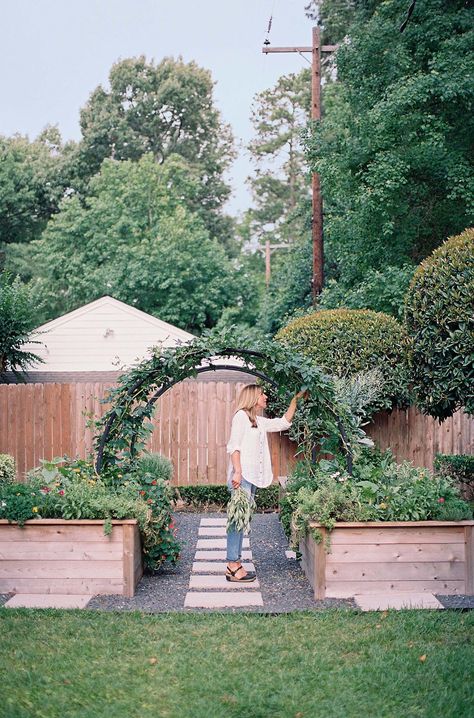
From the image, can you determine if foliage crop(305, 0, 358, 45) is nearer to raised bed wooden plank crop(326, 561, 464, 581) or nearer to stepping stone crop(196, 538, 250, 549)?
stepping stone crop(196, 538, 250, 549)

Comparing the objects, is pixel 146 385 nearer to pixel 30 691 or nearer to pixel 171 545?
pixel 171 545

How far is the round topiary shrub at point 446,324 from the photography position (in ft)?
30.2

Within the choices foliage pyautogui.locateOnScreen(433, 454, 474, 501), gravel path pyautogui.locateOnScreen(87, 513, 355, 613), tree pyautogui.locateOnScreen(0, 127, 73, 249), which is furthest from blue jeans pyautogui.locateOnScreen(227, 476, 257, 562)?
tree pyautogui.locateOnScreen(0, 127, 73, 249)

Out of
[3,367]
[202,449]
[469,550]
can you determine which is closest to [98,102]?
[3,367]

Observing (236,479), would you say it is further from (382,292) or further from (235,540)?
(382,292)

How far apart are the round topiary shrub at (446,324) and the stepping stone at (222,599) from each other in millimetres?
3359

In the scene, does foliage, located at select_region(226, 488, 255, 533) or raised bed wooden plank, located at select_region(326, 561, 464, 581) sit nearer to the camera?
raised bed wooden plank, located at select_region(326, 561, 464, 581)

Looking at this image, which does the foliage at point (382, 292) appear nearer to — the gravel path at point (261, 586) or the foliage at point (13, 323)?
the foliage at point (13, 323)

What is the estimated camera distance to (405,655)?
17.8 feet

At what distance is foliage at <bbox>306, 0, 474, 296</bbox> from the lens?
15.6 m

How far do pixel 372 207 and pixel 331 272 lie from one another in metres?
7.19

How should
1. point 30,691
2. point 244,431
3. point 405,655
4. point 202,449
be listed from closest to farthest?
point 30,691 < point 405,655 < point 244,431 < point 202,449

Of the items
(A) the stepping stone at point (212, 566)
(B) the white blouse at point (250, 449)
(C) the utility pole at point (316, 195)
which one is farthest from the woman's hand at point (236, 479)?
(C) the utility pole at point (316, 195)

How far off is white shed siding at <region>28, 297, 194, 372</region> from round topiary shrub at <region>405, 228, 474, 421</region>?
1080 centimetres
